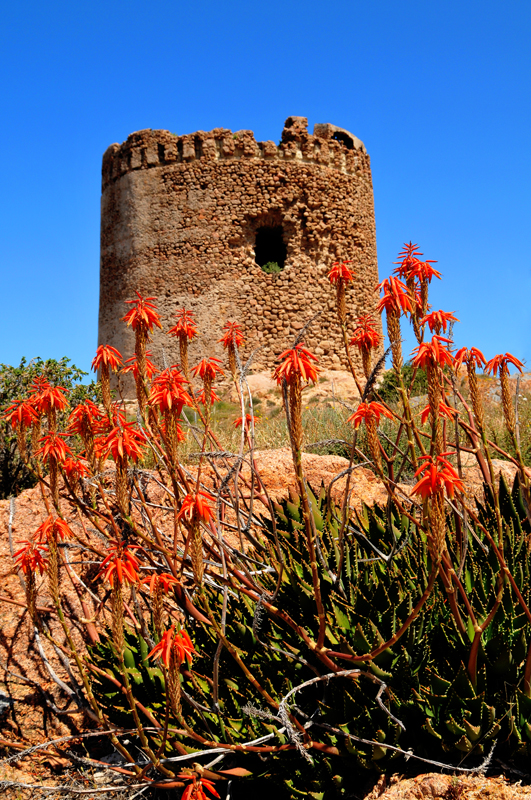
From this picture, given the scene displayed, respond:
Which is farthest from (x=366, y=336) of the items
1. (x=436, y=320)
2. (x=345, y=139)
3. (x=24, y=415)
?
(x=345, y=139)

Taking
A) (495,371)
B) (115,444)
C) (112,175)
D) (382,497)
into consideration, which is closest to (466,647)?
(495,371)

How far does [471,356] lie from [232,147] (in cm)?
1361

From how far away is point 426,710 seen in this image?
6.36 ft

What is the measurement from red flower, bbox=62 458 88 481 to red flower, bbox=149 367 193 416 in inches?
28.5

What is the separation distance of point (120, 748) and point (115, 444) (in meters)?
0.95

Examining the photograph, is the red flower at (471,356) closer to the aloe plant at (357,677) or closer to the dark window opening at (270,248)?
the aloe plant at (357,677)

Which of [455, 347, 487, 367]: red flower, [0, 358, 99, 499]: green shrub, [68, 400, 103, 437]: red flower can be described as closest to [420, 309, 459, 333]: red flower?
[455, 347, 487, 367]: red flower

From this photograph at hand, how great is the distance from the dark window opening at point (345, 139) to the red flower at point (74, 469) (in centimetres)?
1423

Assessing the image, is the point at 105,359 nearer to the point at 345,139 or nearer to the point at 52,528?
the point at 52,528

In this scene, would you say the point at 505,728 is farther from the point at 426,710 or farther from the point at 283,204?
the point at 283,204

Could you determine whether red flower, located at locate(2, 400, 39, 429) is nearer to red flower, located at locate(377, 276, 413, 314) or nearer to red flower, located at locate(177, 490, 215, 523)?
red flower, located at locate(177, 490, 215, 523)

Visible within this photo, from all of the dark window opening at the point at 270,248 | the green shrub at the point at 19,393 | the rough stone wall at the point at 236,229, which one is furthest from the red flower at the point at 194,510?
the dark window opening at the point at 270,248

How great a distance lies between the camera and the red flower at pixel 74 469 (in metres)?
2.45

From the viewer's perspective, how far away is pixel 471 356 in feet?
6.95
